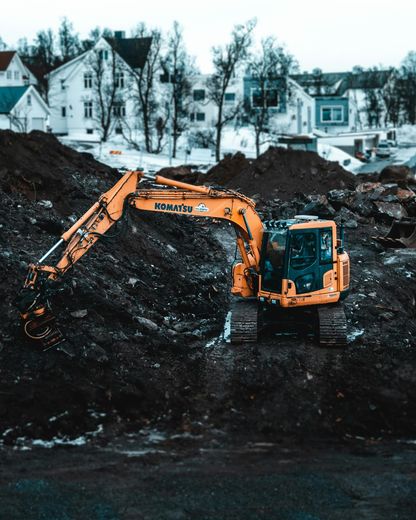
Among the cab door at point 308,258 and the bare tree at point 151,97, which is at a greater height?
the bare tree at point 151,97

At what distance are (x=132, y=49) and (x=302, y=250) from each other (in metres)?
46.1

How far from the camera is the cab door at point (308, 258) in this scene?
14.3 metres

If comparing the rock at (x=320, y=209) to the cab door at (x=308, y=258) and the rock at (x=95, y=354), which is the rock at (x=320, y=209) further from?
the rock at (x=95, y=354)

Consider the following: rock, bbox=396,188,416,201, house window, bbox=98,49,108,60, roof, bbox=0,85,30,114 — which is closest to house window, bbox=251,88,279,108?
house window, bbox=98,49,108,60

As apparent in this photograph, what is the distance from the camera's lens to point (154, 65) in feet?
182

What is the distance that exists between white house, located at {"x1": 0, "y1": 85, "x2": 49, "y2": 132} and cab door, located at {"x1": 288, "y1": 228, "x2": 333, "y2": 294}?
1608 inches

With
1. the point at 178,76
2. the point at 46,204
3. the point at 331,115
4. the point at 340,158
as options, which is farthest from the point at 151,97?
the point at 46,204

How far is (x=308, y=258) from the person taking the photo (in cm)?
1439

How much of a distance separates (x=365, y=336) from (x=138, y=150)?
38412 mm

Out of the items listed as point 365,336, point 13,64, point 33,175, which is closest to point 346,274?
point 365,336

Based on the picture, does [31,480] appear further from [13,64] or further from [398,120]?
[398,120]

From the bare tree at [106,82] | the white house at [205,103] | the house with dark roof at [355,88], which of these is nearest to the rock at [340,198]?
the bare tree at [106,82]

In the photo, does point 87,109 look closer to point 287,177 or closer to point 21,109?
point 21,109

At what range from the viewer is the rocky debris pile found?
1216 cm
